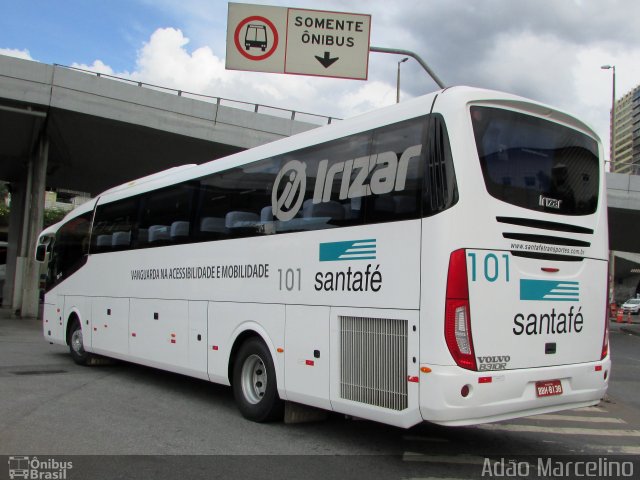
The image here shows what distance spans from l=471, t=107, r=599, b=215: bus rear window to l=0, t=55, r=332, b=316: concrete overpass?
1736 cm

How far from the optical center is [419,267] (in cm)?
561

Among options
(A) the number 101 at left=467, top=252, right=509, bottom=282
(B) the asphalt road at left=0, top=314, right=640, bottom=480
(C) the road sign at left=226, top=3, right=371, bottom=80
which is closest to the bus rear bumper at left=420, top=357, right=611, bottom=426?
(B) the asphalt road at left=0, top=314, right=640, bottom=480

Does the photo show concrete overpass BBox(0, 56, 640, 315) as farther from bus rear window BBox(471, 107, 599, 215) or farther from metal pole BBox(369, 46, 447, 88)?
bus rear window BBox(471, 107, 599, 215)

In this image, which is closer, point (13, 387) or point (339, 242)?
point (339, 242)

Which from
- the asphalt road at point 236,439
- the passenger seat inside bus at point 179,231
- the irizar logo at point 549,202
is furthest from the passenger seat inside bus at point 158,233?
the irizar logo at point 549,202

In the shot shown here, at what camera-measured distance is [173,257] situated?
9.55m

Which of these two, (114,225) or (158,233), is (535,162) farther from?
(114,225)

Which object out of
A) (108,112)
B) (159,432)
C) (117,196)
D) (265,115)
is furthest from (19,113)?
(159,432)

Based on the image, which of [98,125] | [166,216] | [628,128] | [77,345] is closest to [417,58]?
[166,216]

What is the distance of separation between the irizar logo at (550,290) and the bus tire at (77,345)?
363 inches

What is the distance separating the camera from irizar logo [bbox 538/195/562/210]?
20.0 ft

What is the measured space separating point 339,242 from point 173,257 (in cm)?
389

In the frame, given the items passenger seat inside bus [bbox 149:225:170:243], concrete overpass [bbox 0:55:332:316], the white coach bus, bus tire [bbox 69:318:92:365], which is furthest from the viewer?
concrete overpass [bbox 0:55:332:316]

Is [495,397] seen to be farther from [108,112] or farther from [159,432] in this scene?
[108,112]
